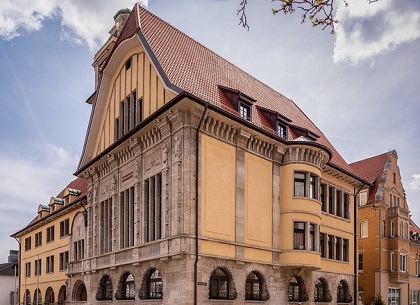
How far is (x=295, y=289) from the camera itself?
1056 inches

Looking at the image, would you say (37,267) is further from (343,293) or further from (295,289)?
(343,293)

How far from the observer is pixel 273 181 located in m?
26.2

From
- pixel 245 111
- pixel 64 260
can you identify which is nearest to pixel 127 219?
pixel 245 111

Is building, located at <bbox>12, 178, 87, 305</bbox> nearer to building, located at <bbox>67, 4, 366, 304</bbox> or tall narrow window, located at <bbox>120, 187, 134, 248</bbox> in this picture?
building, located at <bbox>67, 4, 366, 304</bbox>

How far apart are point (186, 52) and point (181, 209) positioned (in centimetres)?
1084

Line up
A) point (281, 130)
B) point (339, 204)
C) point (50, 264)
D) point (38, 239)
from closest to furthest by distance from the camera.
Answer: point (281, 130) < point (339, 204) < point (50, 264) < point (38, 239)

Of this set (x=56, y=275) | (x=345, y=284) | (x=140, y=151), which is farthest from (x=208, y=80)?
(x=56, y=275)

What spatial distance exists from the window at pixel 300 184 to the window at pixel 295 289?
4929 mm

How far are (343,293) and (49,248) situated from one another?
27.8 metres

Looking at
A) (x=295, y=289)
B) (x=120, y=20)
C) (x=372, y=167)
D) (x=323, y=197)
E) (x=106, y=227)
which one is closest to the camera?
(x=295, y=289)

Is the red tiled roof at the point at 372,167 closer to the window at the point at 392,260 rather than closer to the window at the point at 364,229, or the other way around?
the window at the point at 364,229

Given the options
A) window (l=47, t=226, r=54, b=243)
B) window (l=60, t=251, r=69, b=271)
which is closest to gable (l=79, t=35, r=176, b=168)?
window (l=60, t=251, r=69, b=271)

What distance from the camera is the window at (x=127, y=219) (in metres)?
25.8

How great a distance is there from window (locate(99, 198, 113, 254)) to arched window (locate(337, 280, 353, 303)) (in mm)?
15626
